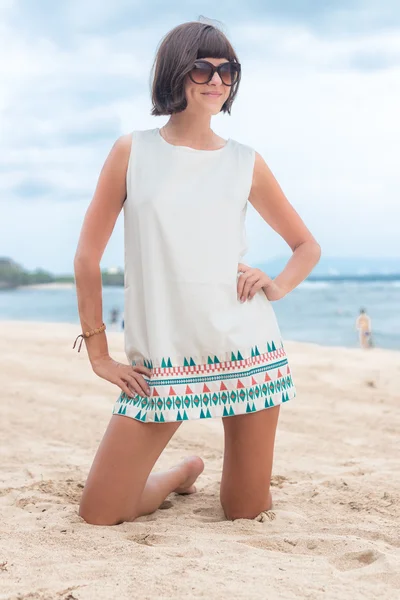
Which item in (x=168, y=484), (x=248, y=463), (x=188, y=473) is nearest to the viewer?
(x=248, y=463)

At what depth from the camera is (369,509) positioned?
2.88 meters

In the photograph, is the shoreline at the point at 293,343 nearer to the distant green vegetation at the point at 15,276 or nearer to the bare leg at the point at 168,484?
the bare leg at the point at 168,484

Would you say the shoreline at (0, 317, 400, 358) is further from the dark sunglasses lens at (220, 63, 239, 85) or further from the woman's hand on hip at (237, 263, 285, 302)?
the dark sunglasses lens at (220, 63, 239, 85)

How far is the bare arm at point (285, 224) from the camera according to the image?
8.98 feet

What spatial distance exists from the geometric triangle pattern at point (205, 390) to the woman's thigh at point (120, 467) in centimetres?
7

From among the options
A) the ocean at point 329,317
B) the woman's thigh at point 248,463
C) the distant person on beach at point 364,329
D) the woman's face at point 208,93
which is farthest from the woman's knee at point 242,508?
the distant person on beach at point 364,329

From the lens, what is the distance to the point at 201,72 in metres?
2.54

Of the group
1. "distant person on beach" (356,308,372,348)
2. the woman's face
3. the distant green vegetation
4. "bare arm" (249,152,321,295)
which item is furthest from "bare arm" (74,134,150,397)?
the distant green vegetation

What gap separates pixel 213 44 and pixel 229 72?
0.38 ft

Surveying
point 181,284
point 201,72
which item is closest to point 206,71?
point 201,72

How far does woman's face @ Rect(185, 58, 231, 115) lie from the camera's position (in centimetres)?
255

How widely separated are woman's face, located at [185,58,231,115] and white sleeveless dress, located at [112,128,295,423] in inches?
6.6

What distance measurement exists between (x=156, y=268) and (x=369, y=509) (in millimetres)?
1366

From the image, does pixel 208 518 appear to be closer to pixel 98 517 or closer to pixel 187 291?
pixel 98 517
